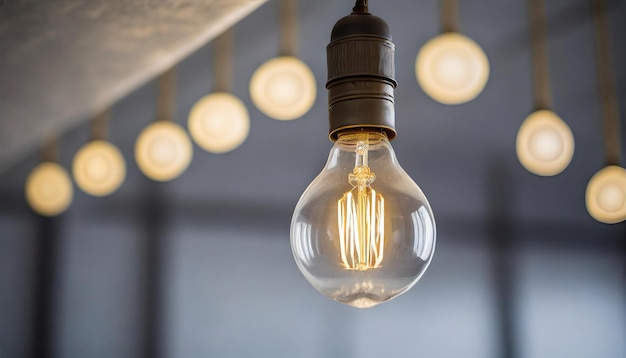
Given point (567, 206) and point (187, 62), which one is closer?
point (187, 62)

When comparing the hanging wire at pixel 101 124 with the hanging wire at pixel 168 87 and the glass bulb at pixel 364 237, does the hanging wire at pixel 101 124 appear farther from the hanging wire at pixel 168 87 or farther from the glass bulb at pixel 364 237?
the glass bulb at pixel 364 237

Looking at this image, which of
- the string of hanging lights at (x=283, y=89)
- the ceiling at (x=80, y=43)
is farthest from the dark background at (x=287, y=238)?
the string of hanging lights at (x=283, y=89)

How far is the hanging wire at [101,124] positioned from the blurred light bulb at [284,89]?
4.93 ft

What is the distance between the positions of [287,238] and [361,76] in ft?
9.09

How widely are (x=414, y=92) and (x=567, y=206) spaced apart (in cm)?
113

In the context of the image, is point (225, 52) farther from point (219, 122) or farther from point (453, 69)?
point (453, 69)

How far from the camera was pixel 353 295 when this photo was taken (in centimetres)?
78

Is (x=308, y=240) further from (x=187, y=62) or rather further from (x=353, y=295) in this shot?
(x=187, y=62)

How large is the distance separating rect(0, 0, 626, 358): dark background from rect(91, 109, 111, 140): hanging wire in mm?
44

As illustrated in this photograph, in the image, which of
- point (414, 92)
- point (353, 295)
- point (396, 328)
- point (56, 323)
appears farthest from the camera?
point (414, 92)

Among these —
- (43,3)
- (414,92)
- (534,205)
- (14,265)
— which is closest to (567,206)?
(534,205)

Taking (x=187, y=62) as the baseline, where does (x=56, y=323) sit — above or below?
below

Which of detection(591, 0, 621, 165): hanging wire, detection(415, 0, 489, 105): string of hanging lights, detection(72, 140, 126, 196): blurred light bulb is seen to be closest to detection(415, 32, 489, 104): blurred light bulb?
detection(415, 0, 489, 105): string of hanging lights

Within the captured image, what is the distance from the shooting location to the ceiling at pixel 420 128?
3547 mm
